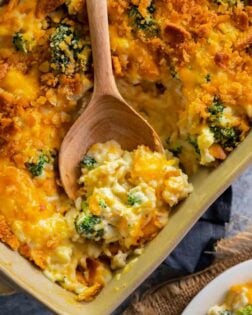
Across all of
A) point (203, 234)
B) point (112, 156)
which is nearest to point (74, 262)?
point (112, 156)

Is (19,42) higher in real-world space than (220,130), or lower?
lower

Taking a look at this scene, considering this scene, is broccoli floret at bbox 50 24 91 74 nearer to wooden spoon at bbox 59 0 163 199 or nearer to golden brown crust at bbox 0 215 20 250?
wooden spoon at bbox 59 0 163 199

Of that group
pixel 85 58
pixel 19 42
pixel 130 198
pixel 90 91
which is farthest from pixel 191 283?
pixel 19 42

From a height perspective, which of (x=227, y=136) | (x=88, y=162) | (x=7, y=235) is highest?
(x=227, y=136)

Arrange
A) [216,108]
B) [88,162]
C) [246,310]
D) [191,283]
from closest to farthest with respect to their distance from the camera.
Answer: [216,108] → [88,162] → [246,310] → [191,283]

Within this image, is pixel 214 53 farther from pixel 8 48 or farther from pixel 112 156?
pixel 8 48

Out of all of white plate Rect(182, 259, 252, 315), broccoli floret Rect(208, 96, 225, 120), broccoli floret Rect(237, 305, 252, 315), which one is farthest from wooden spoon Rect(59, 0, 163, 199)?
broccoli floret Rect(237, 305, 252, 315)

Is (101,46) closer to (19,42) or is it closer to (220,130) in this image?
(19,42)
